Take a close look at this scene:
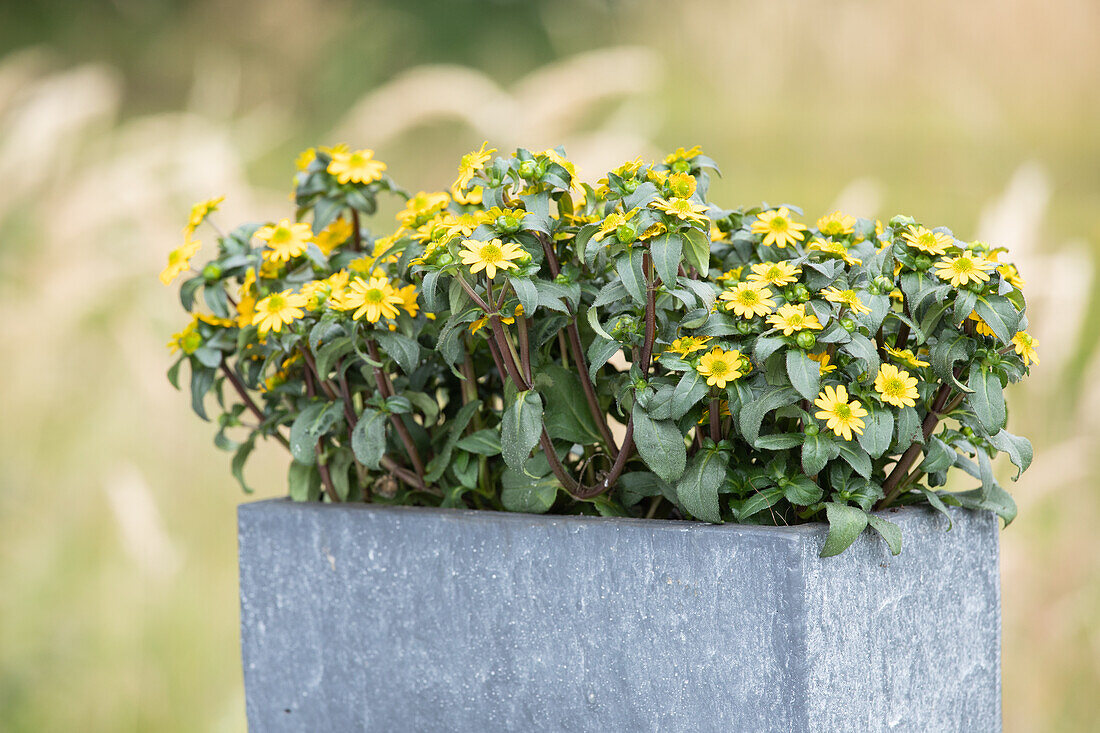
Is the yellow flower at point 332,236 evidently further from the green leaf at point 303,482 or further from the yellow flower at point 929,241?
the yellow flower at point 929,241

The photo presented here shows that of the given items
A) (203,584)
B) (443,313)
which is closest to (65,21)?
(203,584)

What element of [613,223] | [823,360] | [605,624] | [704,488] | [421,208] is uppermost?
[421,208]

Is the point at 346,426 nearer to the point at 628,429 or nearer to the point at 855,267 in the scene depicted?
the point at 628,429

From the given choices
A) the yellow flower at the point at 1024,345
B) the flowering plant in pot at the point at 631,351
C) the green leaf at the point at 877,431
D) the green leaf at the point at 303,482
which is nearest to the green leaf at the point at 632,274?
the flowering plant in pot at the point at 631,351

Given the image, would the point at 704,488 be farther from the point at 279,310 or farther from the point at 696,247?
the point at 279,310

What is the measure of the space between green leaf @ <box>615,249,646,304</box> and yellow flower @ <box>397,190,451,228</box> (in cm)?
27

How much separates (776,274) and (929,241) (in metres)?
0.14

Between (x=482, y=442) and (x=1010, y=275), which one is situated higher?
(x=1010, y=275)

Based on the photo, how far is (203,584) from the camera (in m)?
2.17

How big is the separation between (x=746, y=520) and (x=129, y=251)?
1.84 metres

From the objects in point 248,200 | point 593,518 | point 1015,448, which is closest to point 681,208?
point 593,518

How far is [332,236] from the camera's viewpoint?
123 cm

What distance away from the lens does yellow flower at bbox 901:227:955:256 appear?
903 mm

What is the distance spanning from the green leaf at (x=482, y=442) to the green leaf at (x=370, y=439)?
0.08m
